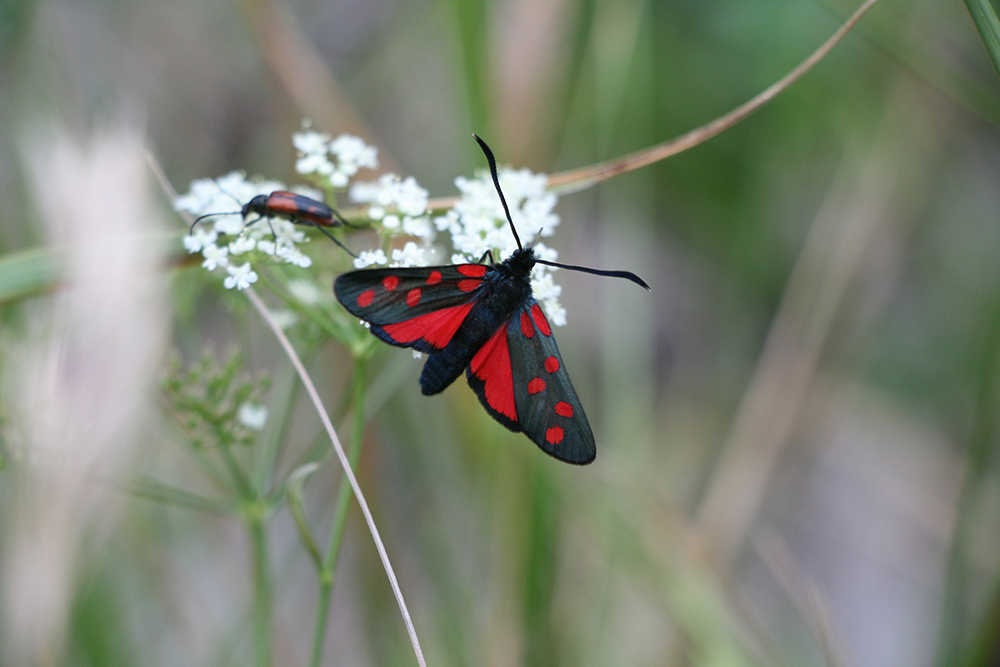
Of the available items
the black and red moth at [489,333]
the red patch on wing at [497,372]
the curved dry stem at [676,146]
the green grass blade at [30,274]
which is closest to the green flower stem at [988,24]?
the curved dry stem at [676,146]

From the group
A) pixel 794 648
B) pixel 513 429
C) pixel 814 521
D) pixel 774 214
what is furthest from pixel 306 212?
pixel 814 521

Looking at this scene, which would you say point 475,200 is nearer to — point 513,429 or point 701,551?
point 513,429

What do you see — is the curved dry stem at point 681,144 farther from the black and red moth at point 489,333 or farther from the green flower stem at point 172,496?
the green flower stem at point 172,496

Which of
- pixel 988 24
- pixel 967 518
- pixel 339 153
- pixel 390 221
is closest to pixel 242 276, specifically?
pixel 390 221

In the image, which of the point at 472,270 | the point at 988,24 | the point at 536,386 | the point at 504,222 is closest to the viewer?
the point at 988,24

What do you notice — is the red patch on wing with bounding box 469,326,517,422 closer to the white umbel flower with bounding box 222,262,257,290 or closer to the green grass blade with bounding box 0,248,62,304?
the white umbel flower with bounding box 222,262,257,290

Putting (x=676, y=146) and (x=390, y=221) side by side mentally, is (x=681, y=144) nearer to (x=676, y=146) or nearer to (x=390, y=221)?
(x=676, y=146)
